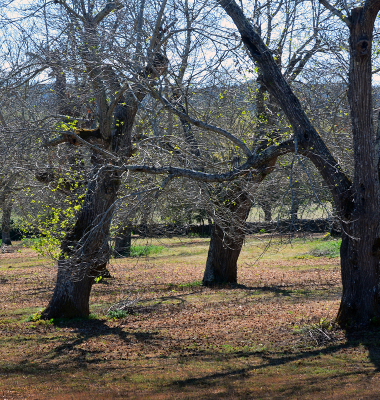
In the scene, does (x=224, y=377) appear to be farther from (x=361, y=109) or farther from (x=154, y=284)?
(x=154, y=284)

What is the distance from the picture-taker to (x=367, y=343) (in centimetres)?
745

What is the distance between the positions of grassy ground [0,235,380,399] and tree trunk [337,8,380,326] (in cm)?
56

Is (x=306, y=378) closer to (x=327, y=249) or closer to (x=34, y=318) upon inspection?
(x=34, y=318)

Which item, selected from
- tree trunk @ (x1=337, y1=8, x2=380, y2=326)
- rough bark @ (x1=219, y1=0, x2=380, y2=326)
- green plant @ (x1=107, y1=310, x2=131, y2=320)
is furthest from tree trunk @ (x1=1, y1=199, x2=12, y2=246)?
tree trunk @ (x1=337, y1=8, x2=380, y2=326)

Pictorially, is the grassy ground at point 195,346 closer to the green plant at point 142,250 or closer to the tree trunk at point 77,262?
the tree trunk at point 77,262

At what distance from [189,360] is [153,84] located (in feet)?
16.8

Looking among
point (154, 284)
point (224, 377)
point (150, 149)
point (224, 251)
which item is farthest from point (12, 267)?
point (224, 377)

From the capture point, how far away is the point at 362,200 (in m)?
7.81

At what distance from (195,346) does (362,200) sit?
400cm

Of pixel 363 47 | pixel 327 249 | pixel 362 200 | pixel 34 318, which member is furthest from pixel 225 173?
pixel 327 249

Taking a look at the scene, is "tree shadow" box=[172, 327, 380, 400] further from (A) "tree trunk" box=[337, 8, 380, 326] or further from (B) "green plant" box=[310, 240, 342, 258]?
(B) "green plant" box=[310, 240, 342, 258]

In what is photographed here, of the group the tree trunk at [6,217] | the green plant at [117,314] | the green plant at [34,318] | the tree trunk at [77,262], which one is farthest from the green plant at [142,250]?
the tree trunk at [77,262]

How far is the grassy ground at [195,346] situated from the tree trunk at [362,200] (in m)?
0.56

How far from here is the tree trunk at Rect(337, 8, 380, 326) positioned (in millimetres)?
7590
